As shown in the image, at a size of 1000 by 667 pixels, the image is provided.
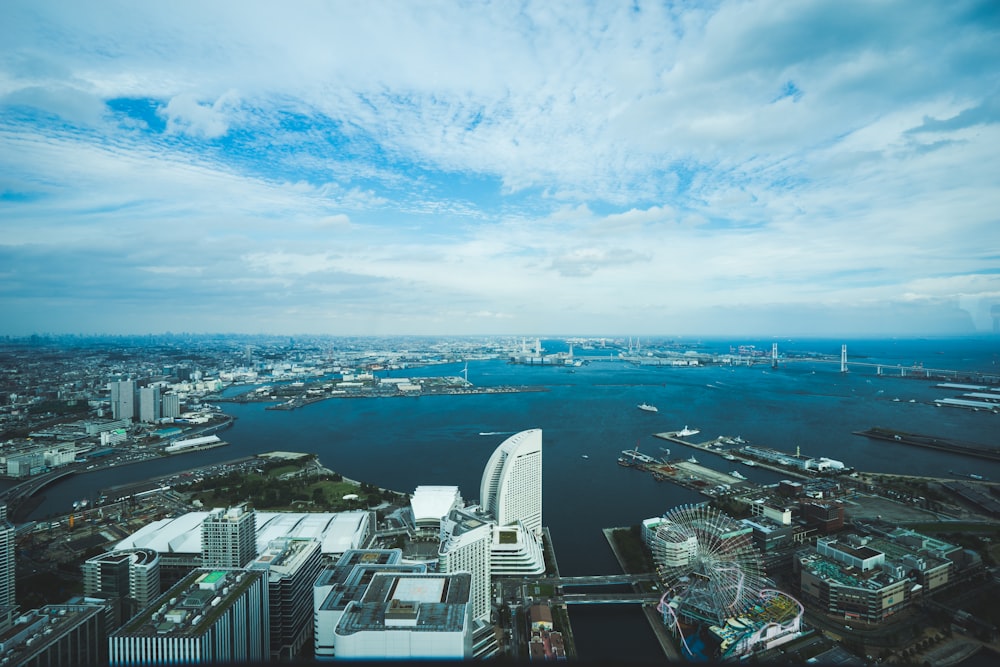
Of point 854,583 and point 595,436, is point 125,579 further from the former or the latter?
point 595,436

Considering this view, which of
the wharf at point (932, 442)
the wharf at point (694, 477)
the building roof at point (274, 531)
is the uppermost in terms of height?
the wharf at point (932, 442)

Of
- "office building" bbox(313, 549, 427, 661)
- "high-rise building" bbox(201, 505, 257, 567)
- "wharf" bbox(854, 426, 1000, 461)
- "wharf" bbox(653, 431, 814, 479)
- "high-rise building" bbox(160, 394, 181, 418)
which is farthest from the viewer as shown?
"high-rise building" bbox(160, 394, 181, 418)

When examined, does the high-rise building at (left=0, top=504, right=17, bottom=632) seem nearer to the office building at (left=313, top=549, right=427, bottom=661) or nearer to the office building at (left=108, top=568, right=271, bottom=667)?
the office building at (left=108, top=568, right=271, bottom=667)

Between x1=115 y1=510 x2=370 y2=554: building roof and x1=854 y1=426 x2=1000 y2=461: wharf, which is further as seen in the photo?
x1=854 y1=426 x2=1000 y2=461: wharf

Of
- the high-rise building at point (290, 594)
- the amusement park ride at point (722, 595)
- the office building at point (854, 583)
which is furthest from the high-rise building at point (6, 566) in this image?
the office building at point (854, 583)

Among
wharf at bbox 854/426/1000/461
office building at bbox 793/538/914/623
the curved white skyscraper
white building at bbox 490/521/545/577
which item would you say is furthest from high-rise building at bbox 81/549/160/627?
wharf at bbox 854/426/1000/461

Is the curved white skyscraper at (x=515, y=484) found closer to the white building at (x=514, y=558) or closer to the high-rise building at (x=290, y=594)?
the white building at (x=514, y=558)
